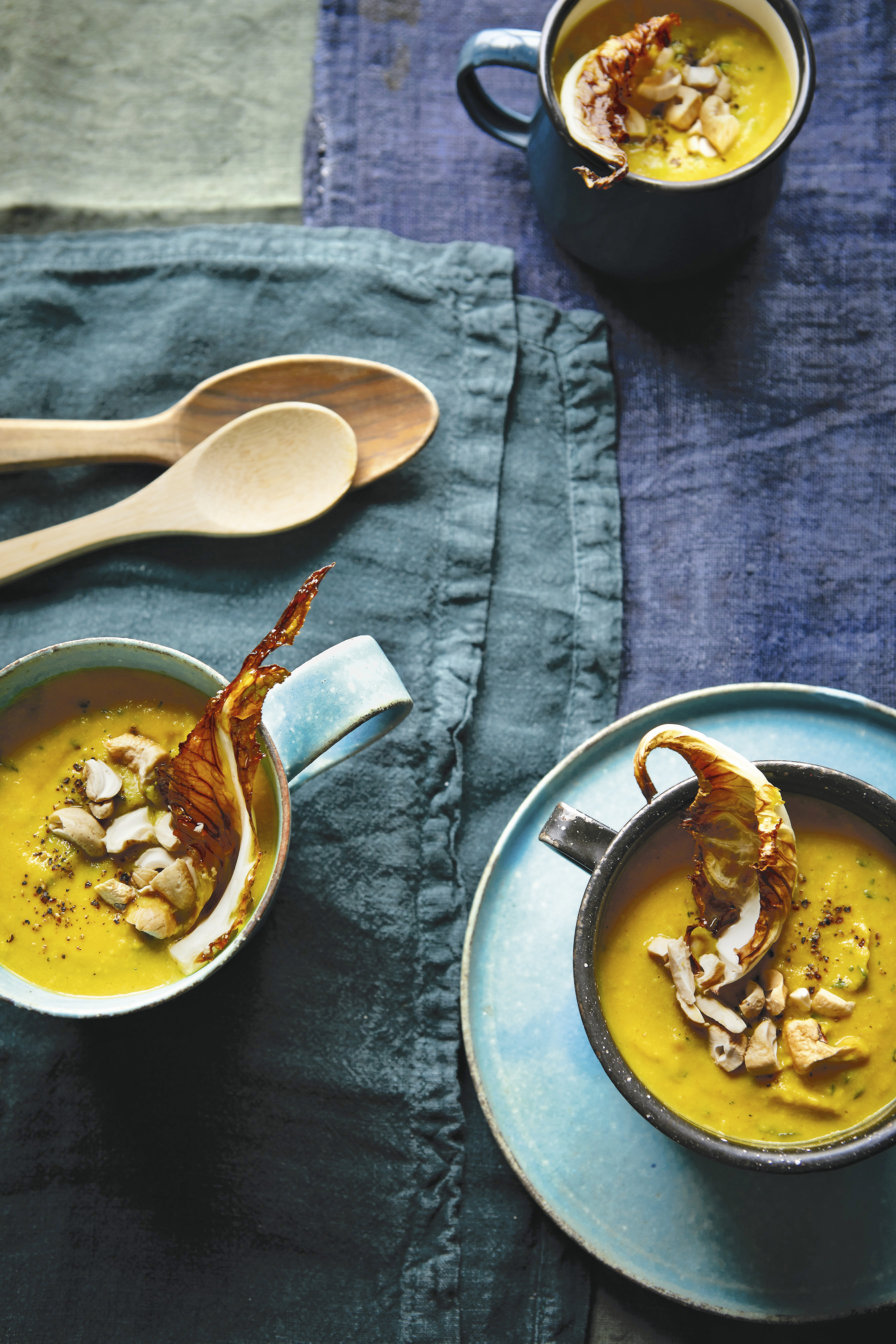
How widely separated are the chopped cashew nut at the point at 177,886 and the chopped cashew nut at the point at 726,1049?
1.56 ft

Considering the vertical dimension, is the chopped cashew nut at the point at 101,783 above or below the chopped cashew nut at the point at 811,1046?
below

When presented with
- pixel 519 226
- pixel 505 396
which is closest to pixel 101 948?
pixel 505 396

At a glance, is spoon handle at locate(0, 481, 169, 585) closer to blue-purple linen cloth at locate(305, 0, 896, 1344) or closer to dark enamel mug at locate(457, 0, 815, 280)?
blue-purple linen cloth at locate(305, 0, 896, 1344)

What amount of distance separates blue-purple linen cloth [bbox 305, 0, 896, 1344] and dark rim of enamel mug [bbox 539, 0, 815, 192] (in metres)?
0.18

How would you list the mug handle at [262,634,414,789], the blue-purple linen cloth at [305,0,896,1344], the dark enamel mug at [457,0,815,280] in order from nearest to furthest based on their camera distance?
1. the mug handle at [262,634,414,789]
2. the dark enamel mug at [457,0,815,280]
3. the blue-purple linen cloth at [305,0,896,1344]

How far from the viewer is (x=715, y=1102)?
86 centimetres

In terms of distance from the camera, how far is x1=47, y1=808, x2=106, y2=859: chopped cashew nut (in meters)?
0.91

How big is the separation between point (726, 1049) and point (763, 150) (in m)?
0.92

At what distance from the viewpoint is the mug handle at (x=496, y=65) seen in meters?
1.07

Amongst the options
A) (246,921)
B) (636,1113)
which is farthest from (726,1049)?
(246,921)

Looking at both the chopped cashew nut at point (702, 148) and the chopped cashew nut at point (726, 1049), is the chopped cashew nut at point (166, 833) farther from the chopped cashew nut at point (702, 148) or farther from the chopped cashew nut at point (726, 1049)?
the chopped cashew nut at point (702, 148)

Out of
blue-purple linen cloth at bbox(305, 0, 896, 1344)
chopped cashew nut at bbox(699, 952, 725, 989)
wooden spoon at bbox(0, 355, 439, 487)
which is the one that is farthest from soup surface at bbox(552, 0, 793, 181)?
chopped cashew nut at bbox(699, 952, 725, 989)

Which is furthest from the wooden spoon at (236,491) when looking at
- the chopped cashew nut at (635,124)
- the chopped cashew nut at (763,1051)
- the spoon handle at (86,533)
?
the chopped cashew nut at (763,1051)

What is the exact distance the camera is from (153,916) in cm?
90
